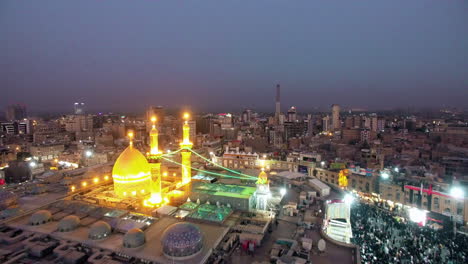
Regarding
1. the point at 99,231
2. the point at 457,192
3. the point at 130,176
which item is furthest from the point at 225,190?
the point at 457,192

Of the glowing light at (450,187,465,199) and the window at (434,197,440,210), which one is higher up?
the glowing light at (450,187,465,199)

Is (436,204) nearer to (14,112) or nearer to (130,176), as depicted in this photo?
(130,176)

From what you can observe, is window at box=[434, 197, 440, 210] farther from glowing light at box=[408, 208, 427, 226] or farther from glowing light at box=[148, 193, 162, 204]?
glowing light at box=[148, 193, 162, 204]

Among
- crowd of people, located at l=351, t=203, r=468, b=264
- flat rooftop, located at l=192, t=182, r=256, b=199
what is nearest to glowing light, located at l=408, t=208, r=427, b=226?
crowd of people, located at l=351, t=203, r=468, b=264

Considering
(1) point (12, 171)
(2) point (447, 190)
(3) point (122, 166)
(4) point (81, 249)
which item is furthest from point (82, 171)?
(2) point (447, 190)

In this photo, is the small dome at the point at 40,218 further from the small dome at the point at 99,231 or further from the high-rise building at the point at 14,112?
the high-rise building at the point at 14,112
